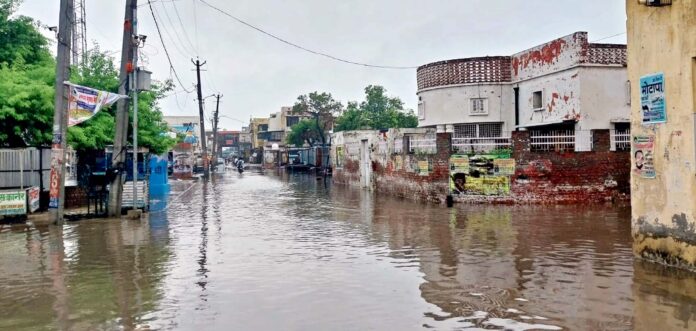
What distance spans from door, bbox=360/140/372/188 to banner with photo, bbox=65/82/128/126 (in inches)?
700

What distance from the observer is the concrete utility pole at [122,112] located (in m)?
18.5

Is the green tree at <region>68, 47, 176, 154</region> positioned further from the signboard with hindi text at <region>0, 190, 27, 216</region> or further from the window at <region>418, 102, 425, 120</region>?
the window at <region>418, 102, 425, 120</region>

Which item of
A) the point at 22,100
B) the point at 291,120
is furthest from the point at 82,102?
the point at 291,120

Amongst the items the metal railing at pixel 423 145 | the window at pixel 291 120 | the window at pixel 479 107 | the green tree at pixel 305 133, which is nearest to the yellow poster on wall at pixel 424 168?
the metal railing at pixel 423 145

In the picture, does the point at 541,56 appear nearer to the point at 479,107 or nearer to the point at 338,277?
the point at 479,107

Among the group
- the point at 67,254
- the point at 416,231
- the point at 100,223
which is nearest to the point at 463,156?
the point at 416,231

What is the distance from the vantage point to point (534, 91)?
93.4ft

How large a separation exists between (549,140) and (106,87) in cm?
1830

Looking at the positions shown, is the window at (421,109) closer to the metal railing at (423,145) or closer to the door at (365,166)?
the door at (365,166)

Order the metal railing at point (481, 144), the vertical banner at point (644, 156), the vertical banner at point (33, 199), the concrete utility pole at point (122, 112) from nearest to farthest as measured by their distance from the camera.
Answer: the vertical banner at point (644, 156), the vertical banner at point (33, 199), the concrete utility pole at point (122, 112), the metal railing at point (481, 144)

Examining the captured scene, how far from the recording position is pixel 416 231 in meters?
15.0

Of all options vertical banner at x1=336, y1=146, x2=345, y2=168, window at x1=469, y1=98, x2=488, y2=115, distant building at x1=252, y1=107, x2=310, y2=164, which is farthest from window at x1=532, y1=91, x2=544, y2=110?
distant building at x1=252, y1=107, x2=310, y2=164

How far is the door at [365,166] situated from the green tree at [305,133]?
3643 cm

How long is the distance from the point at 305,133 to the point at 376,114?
15.0 metres
